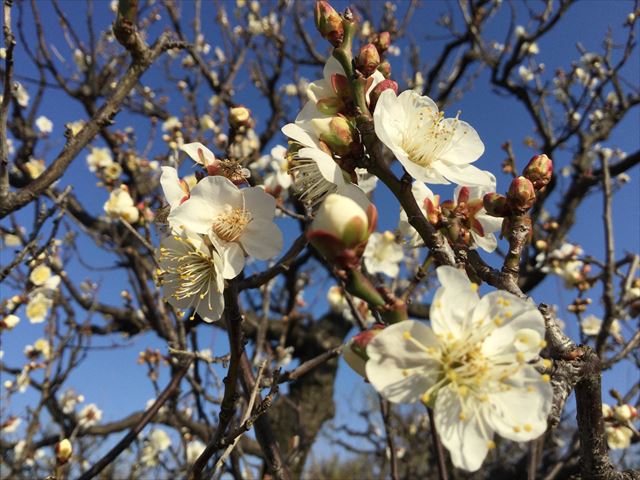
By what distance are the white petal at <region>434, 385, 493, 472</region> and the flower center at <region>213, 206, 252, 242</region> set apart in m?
0.46

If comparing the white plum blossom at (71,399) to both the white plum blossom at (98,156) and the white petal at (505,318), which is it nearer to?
the white plum blossom at (98,156)

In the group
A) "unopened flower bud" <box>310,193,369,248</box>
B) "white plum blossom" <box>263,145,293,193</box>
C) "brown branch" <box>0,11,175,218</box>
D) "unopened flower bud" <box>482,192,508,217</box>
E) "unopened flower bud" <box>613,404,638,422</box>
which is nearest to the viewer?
"unopened flower bud" <box>310,193,369,248</box>

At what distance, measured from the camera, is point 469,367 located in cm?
67

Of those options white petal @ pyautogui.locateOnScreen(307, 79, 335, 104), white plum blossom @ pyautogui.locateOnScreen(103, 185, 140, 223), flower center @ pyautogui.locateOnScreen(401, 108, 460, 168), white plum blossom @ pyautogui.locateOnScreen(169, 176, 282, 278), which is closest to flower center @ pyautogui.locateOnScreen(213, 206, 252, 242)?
white plum blossom @ pyautogui.locateOnScreen(169, 176, 282, 278)

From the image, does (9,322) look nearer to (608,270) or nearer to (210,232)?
(210,232)

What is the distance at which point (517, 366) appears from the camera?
2.11 ft

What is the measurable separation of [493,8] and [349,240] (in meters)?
5.41

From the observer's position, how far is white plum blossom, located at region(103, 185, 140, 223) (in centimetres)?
195

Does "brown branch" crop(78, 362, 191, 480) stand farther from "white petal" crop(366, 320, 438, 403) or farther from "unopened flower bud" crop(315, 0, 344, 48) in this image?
"unopened flower bud" crop(315, 0, 344, 48)

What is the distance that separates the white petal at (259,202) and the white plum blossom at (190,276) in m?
0.10

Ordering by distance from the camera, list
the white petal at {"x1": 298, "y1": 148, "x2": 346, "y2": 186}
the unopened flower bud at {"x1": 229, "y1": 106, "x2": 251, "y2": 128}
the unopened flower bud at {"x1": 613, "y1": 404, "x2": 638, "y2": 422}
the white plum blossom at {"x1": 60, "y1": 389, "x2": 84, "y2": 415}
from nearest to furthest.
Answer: the white petal at {"x1": 298, "y1": 148, "x2": 346, "y2": 186}
the unopened flower bud at {"x1": 229, "y1": 106, "x2": 251, "y2": 128}
the unopened flower bud at {"x1": 613, "y1": 404, "x2": 638, "y2": 422}
the white plum blossom at {"x1": 60, "y1": 389, "x2": 84, "y2": 415}

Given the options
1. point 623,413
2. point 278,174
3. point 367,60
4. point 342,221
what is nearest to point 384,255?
point 278,174

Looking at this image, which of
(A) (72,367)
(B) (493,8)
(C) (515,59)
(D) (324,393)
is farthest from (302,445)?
(B) (493,8)

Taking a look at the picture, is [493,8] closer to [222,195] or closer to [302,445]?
[302,445]
